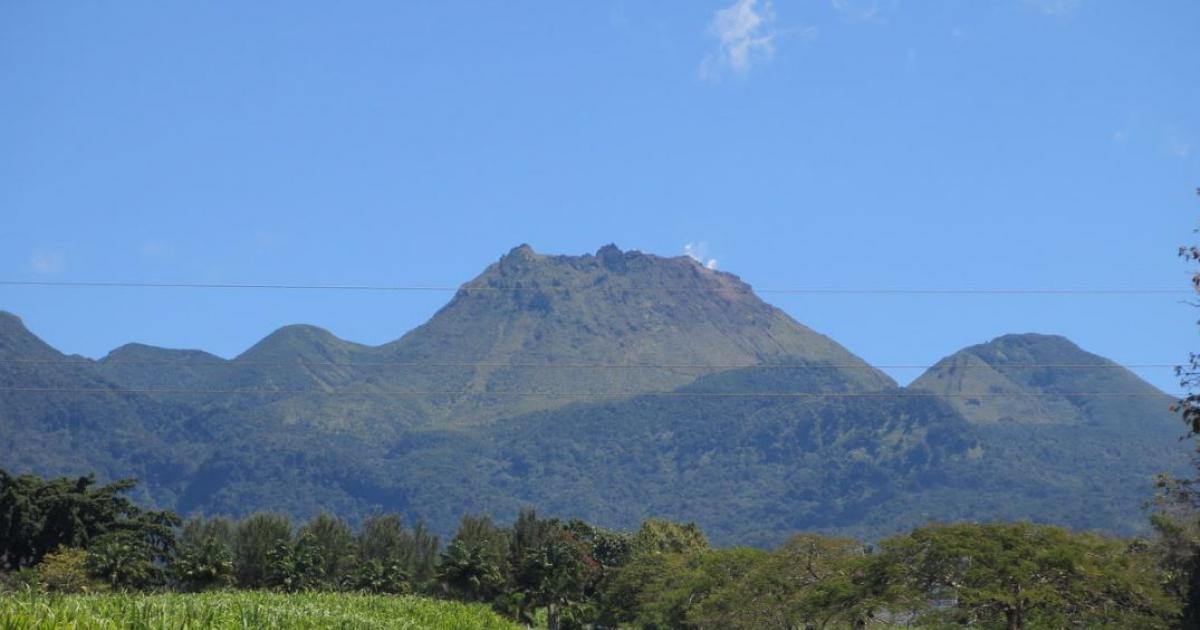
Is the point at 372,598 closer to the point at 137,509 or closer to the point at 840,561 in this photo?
the point at 840,561

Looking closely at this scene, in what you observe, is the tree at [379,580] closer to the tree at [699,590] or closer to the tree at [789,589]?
the tree at [699,590]

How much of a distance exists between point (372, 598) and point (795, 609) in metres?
30.6

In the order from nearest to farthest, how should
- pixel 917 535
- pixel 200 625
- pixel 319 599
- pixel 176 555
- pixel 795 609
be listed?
1. pixel 200 625
2. pixel 319 599
3. pixel 917 535
4. pixel 795 609
5. pixel 176 555

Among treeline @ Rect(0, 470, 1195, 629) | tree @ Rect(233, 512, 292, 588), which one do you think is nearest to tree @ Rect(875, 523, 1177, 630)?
treeline @ Rect(0, 470, 1195, 629)

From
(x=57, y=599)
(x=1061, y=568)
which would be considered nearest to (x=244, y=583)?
(x=1061, y=568)

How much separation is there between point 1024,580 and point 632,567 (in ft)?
184

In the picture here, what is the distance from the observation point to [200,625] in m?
36.3

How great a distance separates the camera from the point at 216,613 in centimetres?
4144

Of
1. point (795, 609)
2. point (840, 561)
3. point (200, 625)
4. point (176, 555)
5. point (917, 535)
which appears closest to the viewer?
point (200, 625)

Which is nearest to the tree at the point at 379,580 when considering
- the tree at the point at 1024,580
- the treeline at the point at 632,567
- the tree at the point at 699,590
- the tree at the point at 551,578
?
the treeline at the point at 632,567

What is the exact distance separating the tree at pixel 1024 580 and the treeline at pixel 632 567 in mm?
107

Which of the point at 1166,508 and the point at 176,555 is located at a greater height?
the point at 1166,508

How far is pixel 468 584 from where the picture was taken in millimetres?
108562

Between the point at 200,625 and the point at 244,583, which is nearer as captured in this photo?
the point at 200,625
